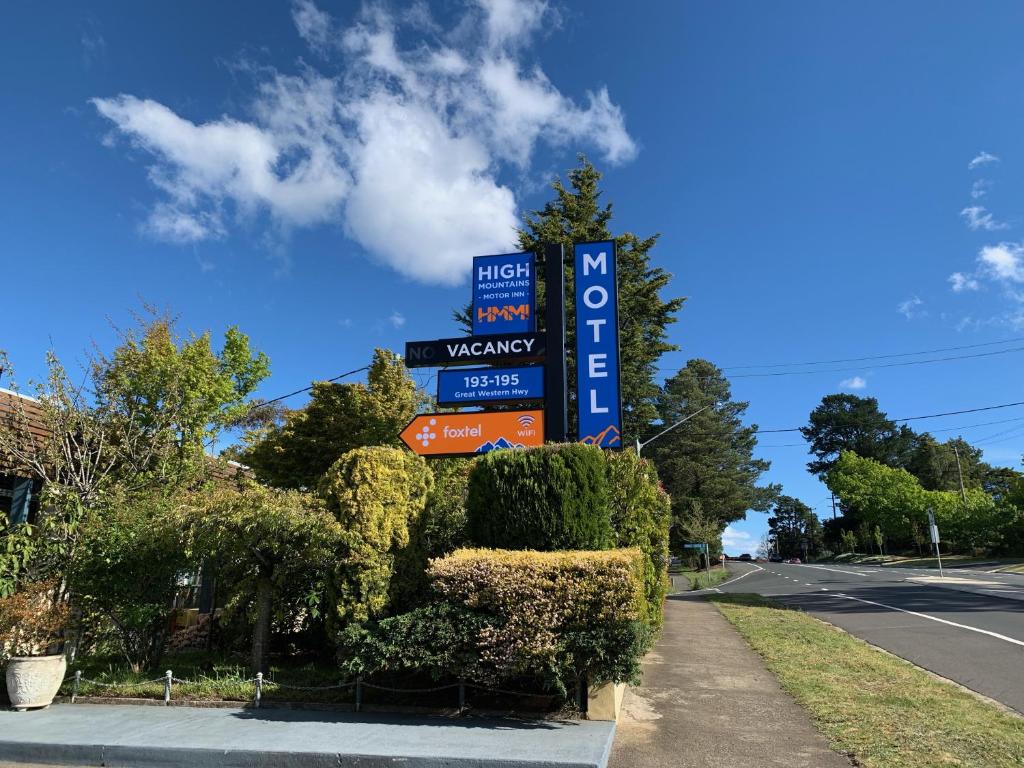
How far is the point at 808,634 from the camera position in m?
12.1

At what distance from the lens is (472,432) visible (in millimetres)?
11141

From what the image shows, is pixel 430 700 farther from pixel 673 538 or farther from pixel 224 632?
pixel 673 538

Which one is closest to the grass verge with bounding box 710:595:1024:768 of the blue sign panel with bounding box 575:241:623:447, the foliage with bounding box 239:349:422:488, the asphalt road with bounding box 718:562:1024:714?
the asphalt road with bounding box 718:562:1024:714

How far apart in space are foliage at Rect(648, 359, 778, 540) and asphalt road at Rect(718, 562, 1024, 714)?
79.8 feet

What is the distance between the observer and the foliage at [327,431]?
15.9m

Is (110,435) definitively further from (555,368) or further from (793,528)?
(793,528)

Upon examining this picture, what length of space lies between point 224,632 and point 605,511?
669 cm

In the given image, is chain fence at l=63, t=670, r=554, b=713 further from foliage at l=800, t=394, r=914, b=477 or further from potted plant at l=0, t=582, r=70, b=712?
foliage at l=800, t=394, r=914, b=477

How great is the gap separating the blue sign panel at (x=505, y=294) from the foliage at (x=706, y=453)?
3644 centimetres

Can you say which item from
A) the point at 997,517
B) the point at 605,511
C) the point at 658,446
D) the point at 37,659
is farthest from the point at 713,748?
the point at 997,517

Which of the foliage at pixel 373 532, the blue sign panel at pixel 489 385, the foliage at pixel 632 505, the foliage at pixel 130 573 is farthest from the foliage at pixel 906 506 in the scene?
the foliage at pixel 130 573

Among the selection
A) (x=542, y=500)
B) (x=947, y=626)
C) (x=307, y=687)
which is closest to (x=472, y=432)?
(x=542, y=500)

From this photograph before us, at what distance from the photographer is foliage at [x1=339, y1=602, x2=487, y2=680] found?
6227mm

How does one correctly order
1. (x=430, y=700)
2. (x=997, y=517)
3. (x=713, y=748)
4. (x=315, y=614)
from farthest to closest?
(x=997, y=517)
(x=315, y=614)
(x=430, y=700)
(x=713, y=748)
